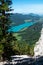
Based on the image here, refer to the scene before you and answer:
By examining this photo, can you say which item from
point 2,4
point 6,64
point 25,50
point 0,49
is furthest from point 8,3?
point 25,50

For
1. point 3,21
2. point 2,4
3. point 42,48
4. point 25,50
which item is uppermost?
point 2,4

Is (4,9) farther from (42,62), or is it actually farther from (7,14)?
(42,62)

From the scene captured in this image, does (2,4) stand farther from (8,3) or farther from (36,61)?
(36,61)

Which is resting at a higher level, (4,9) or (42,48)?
(4,9)

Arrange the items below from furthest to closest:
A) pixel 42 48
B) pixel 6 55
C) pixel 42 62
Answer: pixel 42 48 < pixel 6 55 < pixel 42 62

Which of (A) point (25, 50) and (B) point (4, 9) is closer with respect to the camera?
(B) point (4, 9)

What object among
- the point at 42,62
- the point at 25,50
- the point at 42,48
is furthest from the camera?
the point at 25,50
